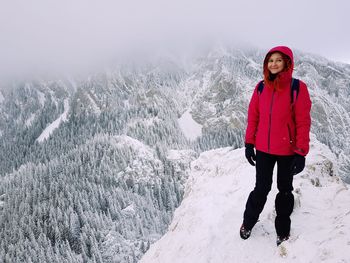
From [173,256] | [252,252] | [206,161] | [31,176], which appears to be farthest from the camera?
[31,176]

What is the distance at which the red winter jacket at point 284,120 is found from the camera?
7086 millimetres

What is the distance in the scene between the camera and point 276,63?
7285 millimetres

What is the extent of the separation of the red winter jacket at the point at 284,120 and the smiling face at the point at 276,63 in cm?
13

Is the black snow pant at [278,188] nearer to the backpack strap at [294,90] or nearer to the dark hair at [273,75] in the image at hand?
the backpack strap at [294,90]

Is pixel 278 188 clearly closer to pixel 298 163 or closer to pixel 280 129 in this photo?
pixel 298 163

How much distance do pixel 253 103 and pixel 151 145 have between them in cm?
18053

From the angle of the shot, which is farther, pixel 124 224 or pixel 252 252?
pixel 124 224

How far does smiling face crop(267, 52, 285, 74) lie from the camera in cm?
724

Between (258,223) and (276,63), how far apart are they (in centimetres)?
460

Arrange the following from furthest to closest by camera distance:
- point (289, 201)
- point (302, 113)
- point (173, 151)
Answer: point (173, 151), point (289, 201), point (302, 113)

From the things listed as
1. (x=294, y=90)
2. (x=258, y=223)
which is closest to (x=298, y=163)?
(x=294, y=90)

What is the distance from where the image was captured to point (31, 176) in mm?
151625

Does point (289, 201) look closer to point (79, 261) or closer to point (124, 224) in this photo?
point (79, 261)

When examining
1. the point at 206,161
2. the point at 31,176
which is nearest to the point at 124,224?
the point at 31,176
